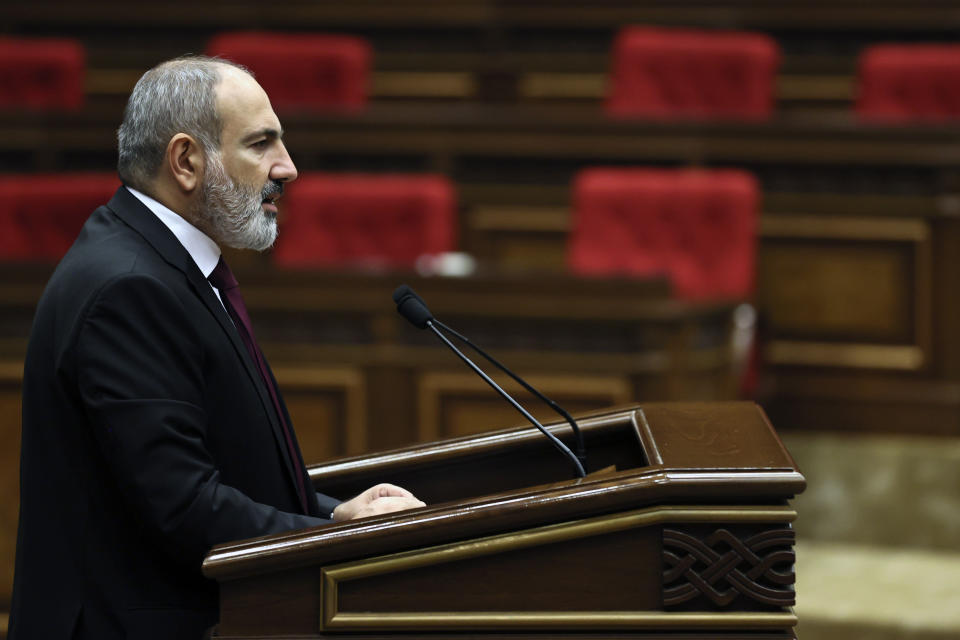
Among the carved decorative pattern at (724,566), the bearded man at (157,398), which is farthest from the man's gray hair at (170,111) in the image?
the carved decorative pattern at (724,566)

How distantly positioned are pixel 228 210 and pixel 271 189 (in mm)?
28

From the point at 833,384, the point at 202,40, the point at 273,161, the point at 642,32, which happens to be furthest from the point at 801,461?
the point at 202,40

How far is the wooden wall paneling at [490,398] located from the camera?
4.92 ft

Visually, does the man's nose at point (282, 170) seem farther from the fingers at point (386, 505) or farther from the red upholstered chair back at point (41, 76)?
the red upholstered chair back at point (41, 76)

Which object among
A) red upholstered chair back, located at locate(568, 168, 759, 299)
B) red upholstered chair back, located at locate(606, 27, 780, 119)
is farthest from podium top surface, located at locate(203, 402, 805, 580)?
red upholstered chair back, located at locate(606, 27, 780, 119)

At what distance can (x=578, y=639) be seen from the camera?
575 millimetres

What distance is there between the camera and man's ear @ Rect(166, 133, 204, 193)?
0.64 m

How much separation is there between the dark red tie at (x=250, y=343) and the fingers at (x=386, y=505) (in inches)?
1.6

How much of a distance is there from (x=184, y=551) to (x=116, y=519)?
0.14ft

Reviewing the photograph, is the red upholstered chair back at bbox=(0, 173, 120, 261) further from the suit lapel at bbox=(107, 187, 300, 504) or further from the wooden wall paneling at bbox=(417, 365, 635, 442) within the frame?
the suit lapel at bbox=(107, 187, 300, 504)

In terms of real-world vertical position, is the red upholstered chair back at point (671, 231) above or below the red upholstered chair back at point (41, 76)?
below

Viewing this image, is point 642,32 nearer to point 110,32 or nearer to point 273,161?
point 110,32

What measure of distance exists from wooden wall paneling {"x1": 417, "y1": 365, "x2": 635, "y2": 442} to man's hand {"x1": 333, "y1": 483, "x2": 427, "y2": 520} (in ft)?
2.61

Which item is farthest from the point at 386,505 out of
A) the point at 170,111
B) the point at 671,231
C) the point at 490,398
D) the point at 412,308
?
the point at 671,231
